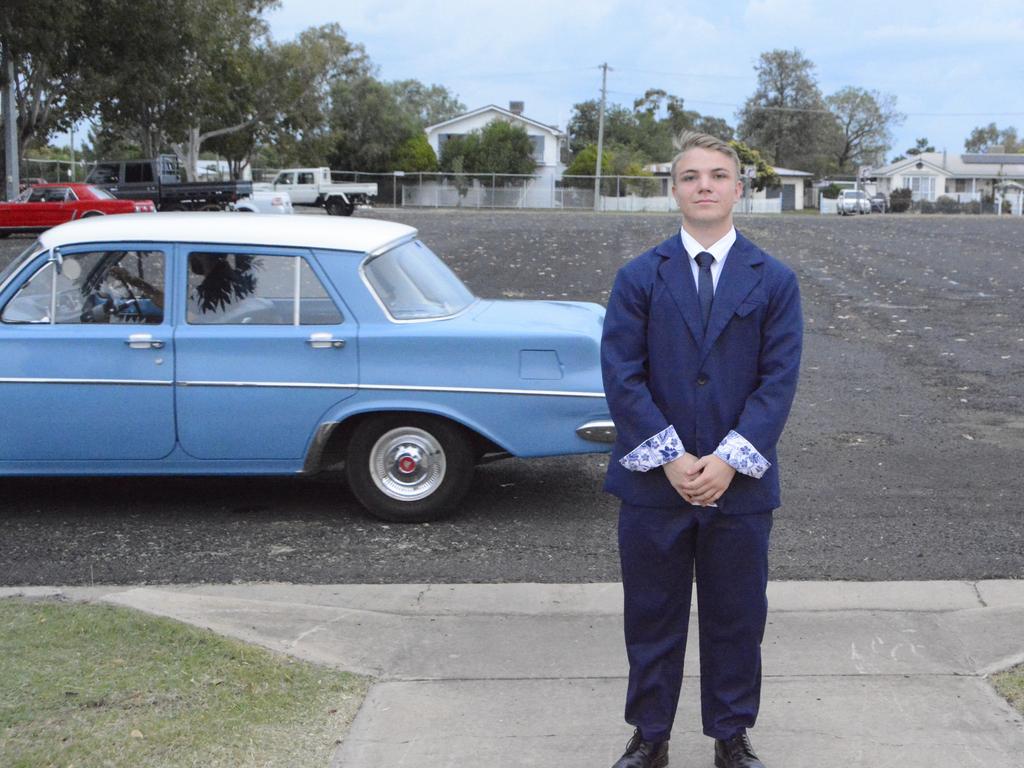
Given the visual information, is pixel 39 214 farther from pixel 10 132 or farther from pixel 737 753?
pixel 737 753

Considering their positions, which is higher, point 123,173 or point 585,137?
point 585,137

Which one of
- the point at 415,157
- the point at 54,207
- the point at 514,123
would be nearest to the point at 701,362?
the point at 54,207

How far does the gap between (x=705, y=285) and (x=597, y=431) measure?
2857 millimetres

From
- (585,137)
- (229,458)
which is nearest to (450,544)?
(229,458)

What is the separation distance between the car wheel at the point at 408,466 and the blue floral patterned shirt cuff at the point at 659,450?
3.10 meters

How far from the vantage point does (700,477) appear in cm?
332

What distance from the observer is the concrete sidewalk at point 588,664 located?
3.83 m

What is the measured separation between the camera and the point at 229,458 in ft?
21.0

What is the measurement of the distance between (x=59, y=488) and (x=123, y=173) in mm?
34678

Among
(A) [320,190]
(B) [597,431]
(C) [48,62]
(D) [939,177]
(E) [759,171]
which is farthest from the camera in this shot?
(D) [939,177]

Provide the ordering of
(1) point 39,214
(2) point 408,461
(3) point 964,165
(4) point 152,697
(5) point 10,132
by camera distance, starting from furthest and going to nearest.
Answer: (3) point 964,165 → (5) point 10,132 → (1) point 39,214 → (2) point 408,461 → (4) point 152,697

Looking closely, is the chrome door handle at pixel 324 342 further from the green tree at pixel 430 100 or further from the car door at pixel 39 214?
the green tree at pixel 430 100

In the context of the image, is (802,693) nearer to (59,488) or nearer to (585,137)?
(59,488)

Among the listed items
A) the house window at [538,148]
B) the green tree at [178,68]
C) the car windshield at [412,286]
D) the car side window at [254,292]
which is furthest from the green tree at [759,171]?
the car side window at [254,292]
